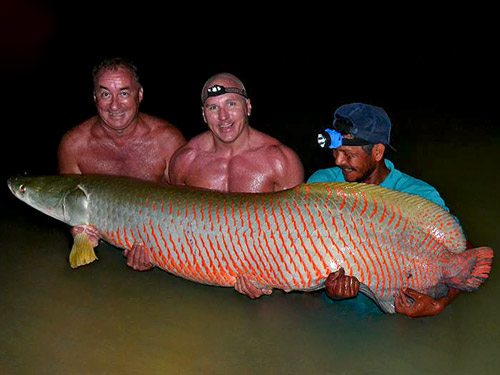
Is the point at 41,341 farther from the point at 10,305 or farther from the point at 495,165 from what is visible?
the point at 495,165

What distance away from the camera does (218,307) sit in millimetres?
3283

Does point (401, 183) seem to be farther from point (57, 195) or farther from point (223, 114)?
point (57, 195)

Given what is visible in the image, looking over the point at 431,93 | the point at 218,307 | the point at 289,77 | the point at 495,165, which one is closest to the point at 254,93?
the point at 289,77

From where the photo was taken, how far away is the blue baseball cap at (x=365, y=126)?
295cm

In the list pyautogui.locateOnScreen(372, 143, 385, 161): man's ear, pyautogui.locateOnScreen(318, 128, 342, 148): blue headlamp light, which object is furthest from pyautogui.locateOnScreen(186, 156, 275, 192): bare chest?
pyautogui.locateOnScreen(372, 143, 385, 161): man's ear

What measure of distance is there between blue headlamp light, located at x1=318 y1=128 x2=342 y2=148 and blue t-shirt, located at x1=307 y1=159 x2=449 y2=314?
0.29 meters

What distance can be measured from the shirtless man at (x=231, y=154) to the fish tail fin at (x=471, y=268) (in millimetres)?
1226

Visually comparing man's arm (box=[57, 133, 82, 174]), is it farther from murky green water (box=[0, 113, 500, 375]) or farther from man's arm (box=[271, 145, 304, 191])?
man's arm (box=[271, 145, 304, 191])

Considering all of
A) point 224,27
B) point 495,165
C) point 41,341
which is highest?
point 224,27

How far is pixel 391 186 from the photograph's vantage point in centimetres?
313

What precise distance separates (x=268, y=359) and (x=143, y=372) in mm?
569

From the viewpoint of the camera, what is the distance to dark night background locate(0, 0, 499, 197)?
22.5 feet

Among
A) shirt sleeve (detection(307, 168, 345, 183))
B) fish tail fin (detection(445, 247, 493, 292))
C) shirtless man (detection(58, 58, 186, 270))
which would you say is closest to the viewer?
fish tail fin (detection(445, 247, 493, 292))

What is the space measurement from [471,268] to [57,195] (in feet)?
6.81
